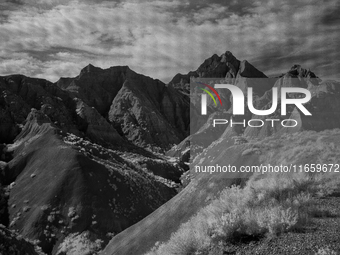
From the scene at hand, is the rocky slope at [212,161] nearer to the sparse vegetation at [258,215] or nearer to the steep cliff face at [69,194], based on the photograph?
the sparse vegetation at [258,215]

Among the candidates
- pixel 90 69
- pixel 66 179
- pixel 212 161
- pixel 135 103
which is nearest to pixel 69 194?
pixel 66 179

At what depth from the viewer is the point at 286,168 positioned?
1281cm

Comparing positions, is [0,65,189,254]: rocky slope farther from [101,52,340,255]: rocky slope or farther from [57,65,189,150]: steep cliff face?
[57,65,189,150]: steep cliff face

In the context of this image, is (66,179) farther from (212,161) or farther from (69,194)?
(212,161)

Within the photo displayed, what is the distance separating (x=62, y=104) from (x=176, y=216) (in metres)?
88.8

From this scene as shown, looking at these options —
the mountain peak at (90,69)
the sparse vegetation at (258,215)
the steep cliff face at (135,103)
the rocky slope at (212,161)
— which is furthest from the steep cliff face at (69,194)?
the mountain peak at (90,69)

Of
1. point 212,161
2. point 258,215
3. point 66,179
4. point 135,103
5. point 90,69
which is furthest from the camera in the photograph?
point 90,69

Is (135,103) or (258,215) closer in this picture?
(258,215)

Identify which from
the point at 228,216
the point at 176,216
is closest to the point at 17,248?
the point at 176,216

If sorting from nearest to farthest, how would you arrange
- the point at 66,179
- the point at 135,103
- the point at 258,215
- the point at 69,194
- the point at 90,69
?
the point at 258,215 → the point at 69,194 → the point at 66,179 → the point at 135,103 → the point at 90,69

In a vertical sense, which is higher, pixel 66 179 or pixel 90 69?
pixel 90 69

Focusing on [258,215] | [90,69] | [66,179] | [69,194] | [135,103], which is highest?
[90,69]

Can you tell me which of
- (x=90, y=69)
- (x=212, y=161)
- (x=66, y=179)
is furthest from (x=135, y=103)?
(x=212, y=161)

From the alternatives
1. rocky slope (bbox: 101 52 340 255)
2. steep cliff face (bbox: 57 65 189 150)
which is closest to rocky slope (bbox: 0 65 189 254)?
rocky slope (bbox: 101 52 340 255)
